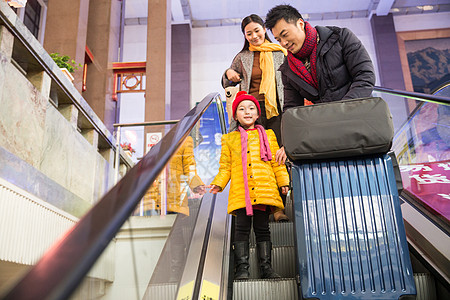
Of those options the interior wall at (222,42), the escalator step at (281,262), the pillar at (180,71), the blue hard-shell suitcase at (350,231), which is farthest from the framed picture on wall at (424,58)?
the blue hard-shell suitcase at (350,231)

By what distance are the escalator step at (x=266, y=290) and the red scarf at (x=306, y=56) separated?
1247mm

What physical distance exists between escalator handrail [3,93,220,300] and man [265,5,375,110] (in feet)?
5.83

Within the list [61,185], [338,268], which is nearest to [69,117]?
[61,185]

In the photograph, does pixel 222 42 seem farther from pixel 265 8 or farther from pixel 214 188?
pixel 214 188

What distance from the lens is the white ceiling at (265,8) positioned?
43.1 ft

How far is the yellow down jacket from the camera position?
2.90 m

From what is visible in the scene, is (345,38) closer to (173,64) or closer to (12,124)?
(12,124)

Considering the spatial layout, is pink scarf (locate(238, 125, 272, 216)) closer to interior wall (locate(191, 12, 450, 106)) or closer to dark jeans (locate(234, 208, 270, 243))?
dark jeans (locate(234, 208, 270, 243))

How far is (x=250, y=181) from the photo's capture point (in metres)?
2.94

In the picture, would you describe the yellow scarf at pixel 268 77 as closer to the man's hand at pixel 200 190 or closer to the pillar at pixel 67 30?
the man's hand at pixel 200 190

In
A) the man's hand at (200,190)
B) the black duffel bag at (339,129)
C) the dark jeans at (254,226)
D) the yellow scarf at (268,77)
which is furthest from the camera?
the yellow scarf at (268,77)

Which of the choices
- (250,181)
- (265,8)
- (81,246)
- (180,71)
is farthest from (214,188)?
(265,8)

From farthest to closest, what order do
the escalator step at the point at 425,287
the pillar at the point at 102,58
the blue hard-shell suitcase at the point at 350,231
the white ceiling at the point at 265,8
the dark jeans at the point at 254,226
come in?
the white ceiling at the point at 265,8 < the pillar at the point at 102,58 < the dark jeans at the point at 254,226 < the escalator step at the point at 425,287 < the blue hard-shell suitcase at the point at 350,231

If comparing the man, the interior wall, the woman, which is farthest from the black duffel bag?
the interior wall
